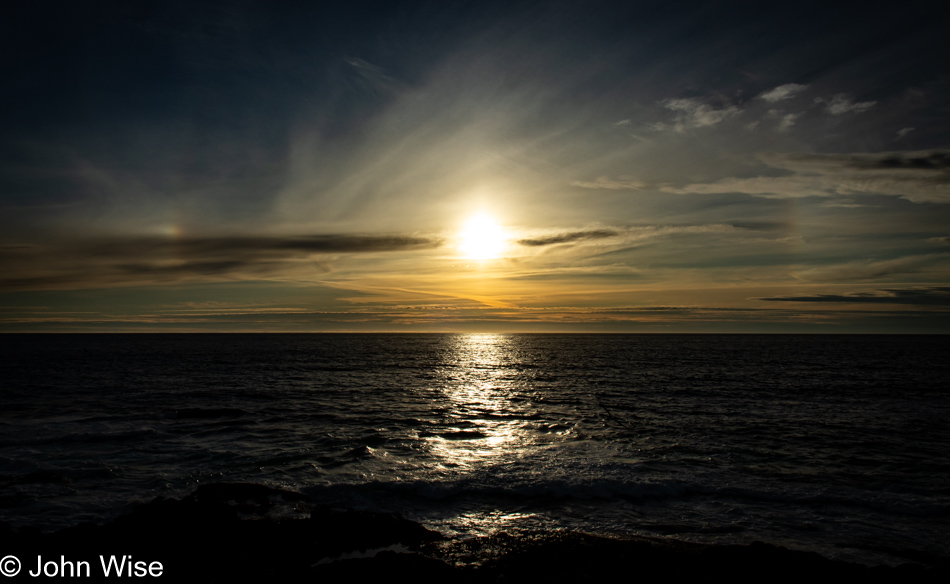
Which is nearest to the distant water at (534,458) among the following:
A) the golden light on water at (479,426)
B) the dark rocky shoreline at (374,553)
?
the golden light on water at (479,426)

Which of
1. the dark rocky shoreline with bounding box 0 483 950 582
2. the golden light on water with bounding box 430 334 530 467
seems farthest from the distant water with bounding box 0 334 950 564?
the dark rocky shoreline with bounding box 0 483 950 582

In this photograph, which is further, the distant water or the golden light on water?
the golden light on water

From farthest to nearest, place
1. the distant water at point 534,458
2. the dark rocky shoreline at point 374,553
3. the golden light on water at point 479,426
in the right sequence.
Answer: the golden light on water at point 479,426 < the distant water at point 534,458 < the dark rocky shoreline at point 374,553

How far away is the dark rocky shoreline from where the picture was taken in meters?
9.45

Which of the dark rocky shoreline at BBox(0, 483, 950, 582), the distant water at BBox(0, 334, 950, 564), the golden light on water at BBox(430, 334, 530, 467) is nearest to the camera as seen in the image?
the dark rocky shoreline at BBox(0, 483, 950, 582)

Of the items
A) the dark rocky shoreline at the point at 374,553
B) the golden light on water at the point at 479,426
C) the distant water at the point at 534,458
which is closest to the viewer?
the dark rocky shoreline at the point at 374,553

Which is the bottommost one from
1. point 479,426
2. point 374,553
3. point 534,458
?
point 479,426

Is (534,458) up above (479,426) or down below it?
above

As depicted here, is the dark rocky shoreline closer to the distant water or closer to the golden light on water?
the distant water

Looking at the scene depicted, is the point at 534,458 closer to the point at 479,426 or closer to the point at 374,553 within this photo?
the point at 479,426

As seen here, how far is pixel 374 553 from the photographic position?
10.9 metres

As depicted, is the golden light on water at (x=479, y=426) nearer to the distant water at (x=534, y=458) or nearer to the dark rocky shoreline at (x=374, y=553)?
the distant water at (x=534, y=458)

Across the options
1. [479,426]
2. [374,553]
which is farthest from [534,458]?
[374,553]

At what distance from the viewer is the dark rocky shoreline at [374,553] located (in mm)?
9453
